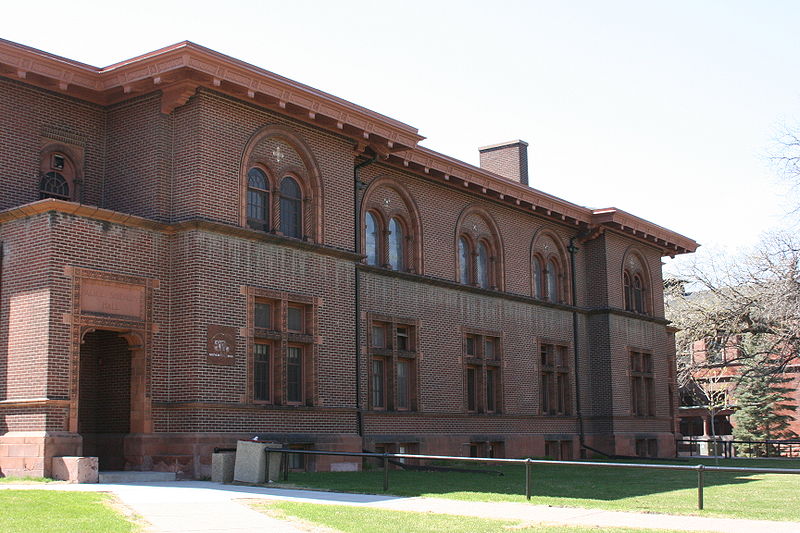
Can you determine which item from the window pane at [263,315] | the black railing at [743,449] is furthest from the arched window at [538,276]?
the black railing at [743,449]

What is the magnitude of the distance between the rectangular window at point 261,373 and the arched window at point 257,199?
110 inches

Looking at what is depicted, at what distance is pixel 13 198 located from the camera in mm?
21391

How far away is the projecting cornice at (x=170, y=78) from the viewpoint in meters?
21.0

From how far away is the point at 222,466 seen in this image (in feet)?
63.7

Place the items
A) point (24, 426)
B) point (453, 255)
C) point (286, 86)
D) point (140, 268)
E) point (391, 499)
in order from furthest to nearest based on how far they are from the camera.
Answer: point (453, 255) < point (286, 86) < point (140, 268) < point (24, 426) < point (391, 499)

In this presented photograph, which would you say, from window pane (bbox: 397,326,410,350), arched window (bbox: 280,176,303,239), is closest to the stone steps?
arched window (bbox: 280,176,303,239)

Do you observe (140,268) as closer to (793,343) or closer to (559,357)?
(559,357)

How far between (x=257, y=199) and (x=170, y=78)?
11.5ft

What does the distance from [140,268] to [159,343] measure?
5.29ft

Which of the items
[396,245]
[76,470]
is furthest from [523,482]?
[396,245]

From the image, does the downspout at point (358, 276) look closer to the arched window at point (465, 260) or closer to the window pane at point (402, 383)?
the window pane at point (402, 383)

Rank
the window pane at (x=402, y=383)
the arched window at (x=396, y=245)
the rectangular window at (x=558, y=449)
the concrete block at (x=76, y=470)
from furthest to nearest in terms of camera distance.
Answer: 1. the rectangular window at (x=558, y=449)
2. the arched window at (x=396, y=245)
3. the window pane at (x=402, y=383)
4. the concrete block at (x=76, y=470)

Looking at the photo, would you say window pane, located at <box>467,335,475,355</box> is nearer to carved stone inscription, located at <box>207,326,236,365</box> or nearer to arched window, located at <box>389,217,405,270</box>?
arched window, located at <box>389,217,405,270</box>

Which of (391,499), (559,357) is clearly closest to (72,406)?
(391,499)
